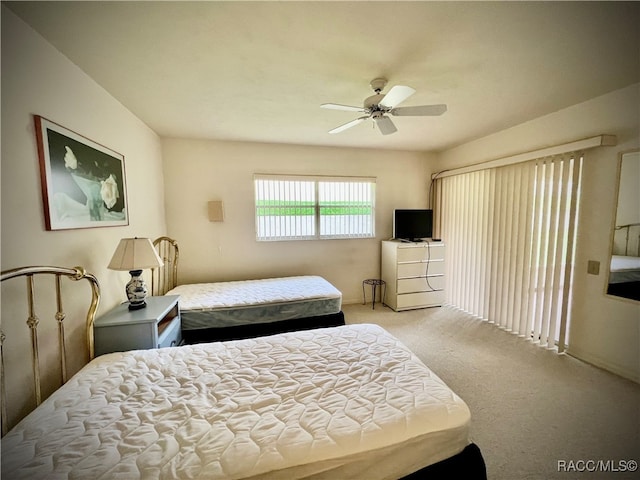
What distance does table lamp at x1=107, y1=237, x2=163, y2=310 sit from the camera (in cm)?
191

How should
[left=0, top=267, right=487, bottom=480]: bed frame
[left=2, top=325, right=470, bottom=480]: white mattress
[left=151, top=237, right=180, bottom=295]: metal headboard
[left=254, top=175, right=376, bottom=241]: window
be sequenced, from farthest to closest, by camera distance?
[left=254, top=175, right=376, bottom=241]: window
[left=151, top=237, right=180, bottom=295]: metal headboard
[left=0, top=267, right=487, bottom=480]: bed frame
[left=2, top=325, right=470, bottom=480]: white mattress

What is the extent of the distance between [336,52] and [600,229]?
286cm

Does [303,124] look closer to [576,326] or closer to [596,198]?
[596,198]

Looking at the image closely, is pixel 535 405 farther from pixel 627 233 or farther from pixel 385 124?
pixel 385 124

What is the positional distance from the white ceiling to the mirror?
28.3 inches

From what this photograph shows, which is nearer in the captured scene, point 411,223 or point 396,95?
point 396,95

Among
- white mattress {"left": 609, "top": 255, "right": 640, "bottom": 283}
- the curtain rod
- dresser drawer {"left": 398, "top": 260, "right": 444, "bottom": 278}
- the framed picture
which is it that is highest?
the curtain rod

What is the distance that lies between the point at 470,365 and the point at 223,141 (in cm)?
399

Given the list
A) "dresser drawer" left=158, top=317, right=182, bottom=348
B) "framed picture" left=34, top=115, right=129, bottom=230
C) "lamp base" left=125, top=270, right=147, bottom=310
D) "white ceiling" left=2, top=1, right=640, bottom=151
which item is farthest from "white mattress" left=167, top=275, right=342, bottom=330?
"white ceiling" left=2, top=1, right=640, bottom=151

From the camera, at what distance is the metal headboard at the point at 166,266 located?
2.99 metres

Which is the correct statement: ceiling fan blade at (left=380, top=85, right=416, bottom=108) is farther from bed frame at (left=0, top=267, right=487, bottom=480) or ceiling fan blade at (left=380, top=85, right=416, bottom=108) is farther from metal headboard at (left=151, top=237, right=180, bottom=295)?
metal headboard at (left=151, top=237, right=180, bottom=295)

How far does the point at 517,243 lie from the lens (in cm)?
295

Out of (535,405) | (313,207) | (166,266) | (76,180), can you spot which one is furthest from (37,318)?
(535,405)

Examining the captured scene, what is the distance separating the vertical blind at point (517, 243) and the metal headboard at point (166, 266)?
13.7ft
